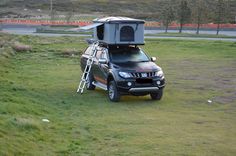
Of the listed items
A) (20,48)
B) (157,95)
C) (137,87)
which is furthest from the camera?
(20,48)

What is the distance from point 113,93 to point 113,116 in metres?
2.58

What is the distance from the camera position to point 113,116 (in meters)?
13.0

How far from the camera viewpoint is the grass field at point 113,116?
9.59m

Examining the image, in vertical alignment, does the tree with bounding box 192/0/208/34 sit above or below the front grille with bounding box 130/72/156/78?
below

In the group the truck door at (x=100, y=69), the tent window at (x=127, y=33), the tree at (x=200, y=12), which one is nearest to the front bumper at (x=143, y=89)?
the truck door at (x=100, y=69)

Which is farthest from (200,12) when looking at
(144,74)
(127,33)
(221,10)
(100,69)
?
(144,74)

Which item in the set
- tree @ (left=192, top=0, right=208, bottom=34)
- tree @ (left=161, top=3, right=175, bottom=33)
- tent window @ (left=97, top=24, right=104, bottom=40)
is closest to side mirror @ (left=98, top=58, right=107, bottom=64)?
tent window @ (left=97, top=24, right=104, bottom=40)

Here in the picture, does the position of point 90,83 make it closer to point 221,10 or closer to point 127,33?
point 127,33

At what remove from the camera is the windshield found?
54.1ft

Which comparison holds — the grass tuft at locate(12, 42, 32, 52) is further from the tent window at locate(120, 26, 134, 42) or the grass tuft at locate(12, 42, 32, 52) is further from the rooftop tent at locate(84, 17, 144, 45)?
the tent window at locate(120, 26, 134, 42)

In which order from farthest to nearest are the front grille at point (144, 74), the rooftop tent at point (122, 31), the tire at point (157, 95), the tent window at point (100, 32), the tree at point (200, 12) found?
the tree at point (200, 12) < the tent window at point (100, 32) < the rooftop tent at point (122, 31) < the tire at point (157, 95) < the front grille at point (144, 74)

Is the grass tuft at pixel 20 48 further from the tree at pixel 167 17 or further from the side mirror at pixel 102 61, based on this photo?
the tree at pixel 167 17

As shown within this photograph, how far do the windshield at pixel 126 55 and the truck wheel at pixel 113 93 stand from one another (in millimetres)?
942

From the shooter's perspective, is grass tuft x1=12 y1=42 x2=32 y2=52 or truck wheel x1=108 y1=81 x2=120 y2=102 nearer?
truck wheel x1=108 y1=81 x2=120 y2=102
